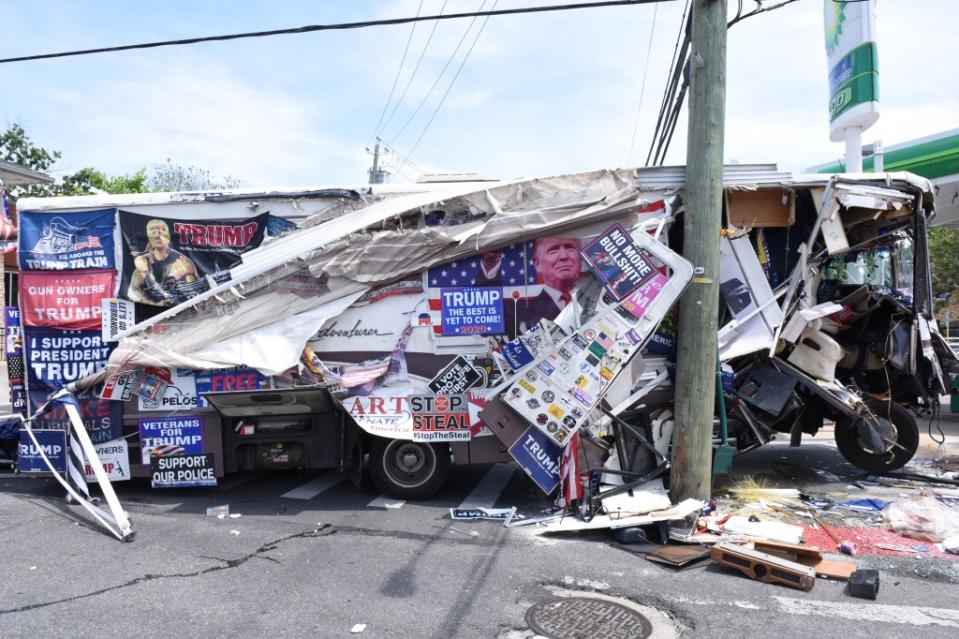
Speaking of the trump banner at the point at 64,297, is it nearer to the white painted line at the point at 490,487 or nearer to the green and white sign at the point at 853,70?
the white painted line at the point at 490,487

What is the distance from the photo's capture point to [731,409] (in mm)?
7406

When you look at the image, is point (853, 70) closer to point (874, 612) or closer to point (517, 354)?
point (517, 354)

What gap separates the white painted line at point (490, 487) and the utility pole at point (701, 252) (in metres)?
1.85

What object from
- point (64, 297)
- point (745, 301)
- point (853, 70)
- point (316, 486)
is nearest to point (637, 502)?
point (745, 301)

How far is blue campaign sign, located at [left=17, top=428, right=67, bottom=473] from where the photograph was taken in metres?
7.08

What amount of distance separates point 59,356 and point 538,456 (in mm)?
4970

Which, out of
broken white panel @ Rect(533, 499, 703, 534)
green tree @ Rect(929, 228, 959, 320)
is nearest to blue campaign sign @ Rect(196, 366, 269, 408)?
broken white panel @ Rect(533, 499, 703, 534)

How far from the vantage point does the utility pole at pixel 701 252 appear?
6.26 metres

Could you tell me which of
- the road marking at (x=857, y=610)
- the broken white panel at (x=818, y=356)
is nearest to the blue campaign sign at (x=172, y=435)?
the road marking at (x=857, y=610)

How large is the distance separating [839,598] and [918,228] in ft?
15.2

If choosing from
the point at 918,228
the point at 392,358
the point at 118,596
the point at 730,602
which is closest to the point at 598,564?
the point at 730,602

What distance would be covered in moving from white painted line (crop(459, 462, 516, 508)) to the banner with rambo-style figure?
3.41 metres

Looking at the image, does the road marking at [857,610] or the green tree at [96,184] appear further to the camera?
the green tree at [96,184]

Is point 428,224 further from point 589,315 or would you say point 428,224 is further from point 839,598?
point 839,598
